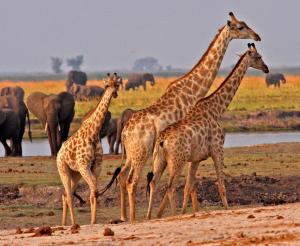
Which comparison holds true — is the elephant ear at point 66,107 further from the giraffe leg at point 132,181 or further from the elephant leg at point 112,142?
the giraffe leg at point 132,181

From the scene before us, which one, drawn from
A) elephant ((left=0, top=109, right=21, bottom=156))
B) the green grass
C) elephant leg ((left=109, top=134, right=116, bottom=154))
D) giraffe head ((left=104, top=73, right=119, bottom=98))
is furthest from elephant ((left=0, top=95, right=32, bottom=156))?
giraffe head ((left=104, top=73, right=119, bottom=98))

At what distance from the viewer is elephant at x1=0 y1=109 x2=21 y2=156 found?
28.3 metres

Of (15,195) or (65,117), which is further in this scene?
(65,117)

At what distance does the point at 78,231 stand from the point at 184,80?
3.27 meters

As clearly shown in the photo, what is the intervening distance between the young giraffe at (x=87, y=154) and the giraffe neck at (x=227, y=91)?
1.27 metres

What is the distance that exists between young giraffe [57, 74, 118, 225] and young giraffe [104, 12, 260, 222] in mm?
366

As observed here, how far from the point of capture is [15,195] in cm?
1861

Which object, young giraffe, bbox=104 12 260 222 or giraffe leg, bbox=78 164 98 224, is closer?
giraffe leg, bbox=78 164 98 224

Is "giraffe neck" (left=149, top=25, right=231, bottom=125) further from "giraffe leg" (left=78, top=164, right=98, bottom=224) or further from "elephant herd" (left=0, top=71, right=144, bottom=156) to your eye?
"elephant herd" (left=0, top=71, right=144, bottom=156)

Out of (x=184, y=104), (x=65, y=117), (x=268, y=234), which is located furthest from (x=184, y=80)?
(x=65, y=117)

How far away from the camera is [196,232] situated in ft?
37.8

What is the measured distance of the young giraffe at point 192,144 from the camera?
1353cm

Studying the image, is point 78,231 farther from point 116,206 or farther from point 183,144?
point 116,206

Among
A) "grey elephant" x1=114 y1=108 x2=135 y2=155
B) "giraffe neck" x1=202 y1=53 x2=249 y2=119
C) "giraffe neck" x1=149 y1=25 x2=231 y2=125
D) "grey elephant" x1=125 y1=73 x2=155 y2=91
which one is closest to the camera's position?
"giraffe neck" x1=149 y1=25 x2=231 y2=125
